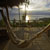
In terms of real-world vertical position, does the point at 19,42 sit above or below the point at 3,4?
below

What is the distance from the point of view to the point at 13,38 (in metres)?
4.41

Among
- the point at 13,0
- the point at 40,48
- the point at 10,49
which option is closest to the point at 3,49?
the point at 10,49

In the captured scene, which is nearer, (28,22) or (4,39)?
(4,39)

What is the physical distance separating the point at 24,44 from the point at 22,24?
11.1 m

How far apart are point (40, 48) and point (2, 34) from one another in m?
3.00

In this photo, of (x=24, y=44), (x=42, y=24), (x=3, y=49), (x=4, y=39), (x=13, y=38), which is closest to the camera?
(x=24, y=44)

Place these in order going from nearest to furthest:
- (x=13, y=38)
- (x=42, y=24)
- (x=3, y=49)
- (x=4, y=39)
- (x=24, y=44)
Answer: (x=24, y=44), (x=13, y=38), (x=3, y=49), (x=4, y=39), (x=42, y=24)

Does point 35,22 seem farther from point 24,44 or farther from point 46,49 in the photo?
point 24,44

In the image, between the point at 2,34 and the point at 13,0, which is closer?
the point at 13,0

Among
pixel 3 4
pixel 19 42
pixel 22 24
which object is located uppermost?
pixel 3 4

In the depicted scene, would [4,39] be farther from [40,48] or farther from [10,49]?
[40,48]

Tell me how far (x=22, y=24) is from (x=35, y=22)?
4.94 ft

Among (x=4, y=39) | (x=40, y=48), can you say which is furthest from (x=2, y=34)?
(x=40, y=48)

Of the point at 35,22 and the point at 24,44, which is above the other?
the point at 24,44
